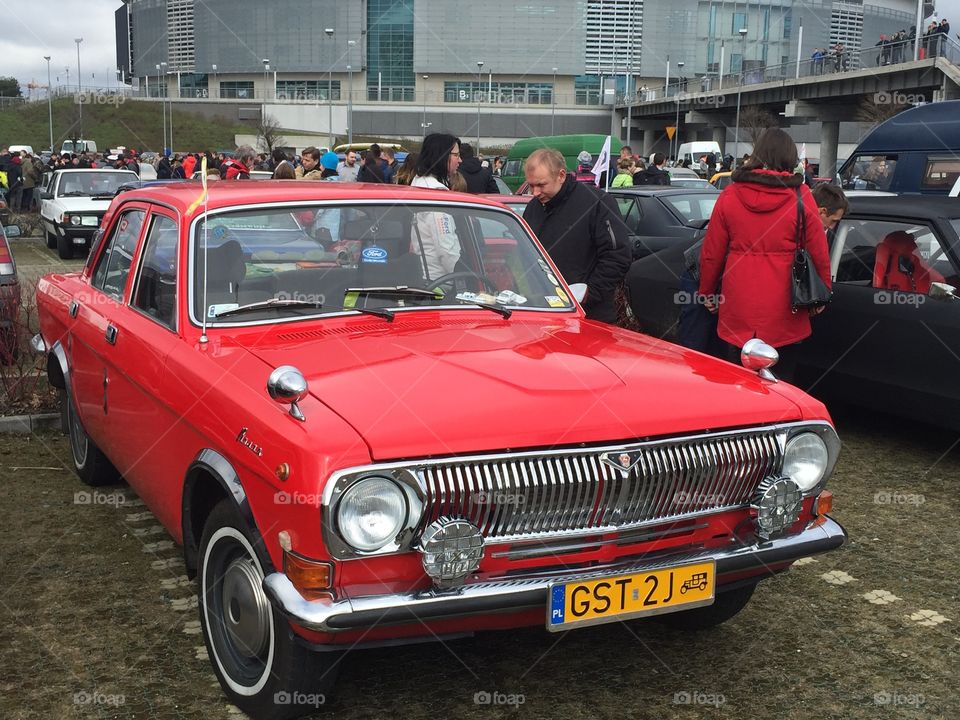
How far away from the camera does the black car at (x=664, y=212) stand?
12.8 metres

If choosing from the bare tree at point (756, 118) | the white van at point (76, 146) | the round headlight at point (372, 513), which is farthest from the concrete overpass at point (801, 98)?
the white van at point (76, 146)

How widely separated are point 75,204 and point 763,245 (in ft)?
57.7

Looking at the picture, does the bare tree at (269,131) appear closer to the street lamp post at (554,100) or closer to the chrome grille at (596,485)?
the street lamp post at (554,100)

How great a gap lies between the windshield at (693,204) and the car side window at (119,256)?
8.56m

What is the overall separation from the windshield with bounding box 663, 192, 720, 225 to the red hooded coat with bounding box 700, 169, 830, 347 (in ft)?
22.8

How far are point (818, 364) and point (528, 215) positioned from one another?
240 centimetres

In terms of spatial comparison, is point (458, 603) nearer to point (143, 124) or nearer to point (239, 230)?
point (239, 230)

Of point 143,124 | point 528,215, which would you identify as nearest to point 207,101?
point 143,124

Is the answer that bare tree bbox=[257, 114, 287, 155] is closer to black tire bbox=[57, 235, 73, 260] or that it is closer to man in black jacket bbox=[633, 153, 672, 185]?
black tire bbox=[57, 235, 73, 260]

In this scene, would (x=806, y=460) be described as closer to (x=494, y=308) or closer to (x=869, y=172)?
(x=494, y=308)

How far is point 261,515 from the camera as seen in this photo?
3344 millimetres

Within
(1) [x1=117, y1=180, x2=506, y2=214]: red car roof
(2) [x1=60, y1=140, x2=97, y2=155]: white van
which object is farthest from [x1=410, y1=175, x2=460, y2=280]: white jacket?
(2) [x1=60, y1=140, x2=97, y2=155]: white van

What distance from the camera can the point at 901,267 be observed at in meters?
7.19

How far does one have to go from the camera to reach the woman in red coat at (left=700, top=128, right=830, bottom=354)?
19.7ft
